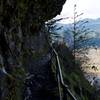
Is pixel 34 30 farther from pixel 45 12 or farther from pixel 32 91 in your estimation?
pixel 32 91

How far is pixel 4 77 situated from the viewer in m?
6.07

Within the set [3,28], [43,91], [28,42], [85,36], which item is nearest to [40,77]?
[43,91]

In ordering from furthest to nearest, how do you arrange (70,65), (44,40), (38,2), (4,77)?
(70,65)
(44,40)
(38,2)
(4,77)

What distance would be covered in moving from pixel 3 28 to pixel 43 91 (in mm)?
3538

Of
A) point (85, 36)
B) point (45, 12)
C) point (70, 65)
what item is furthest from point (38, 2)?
point (85, 36)

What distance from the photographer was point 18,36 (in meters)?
7.78

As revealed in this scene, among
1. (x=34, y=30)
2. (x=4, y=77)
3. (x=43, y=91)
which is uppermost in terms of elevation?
(x=34, y=30)

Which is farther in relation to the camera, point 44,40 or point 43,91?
point 44,40

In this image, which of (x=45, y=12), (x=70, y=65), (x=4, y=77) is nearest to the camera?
(x=4, y=77)

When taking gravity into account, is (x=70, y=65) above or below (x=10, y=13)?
below

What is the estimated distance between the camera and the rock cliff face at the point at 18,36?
6.48m

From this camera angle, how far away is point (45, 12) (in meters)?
9.12

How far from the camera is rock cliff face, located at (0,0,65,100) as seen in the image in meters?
6.48

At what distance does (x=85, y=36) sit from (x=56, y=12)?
14064 mm
